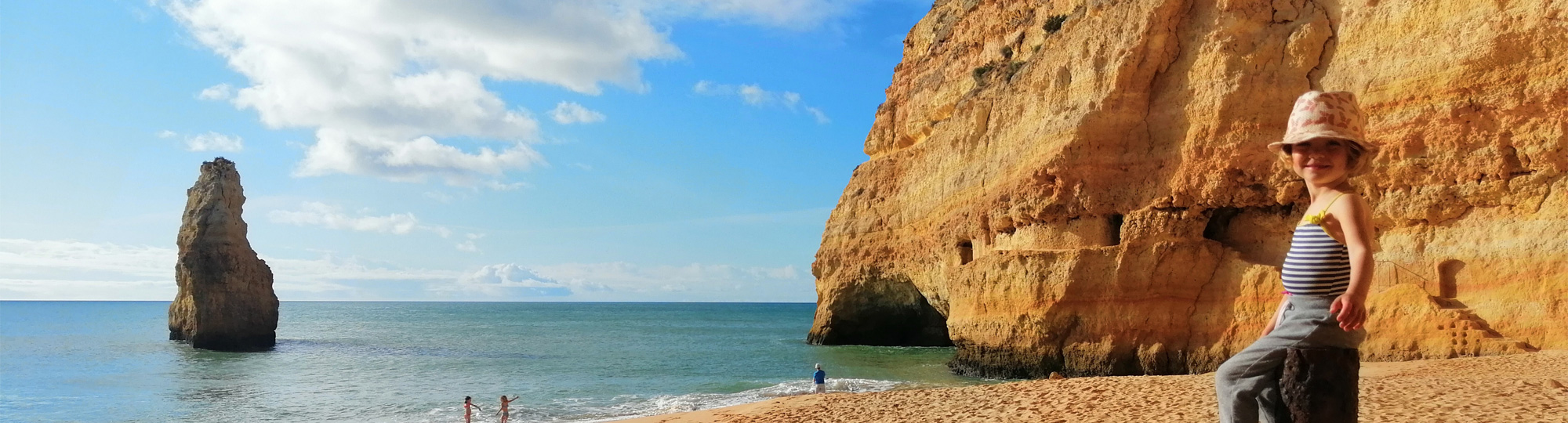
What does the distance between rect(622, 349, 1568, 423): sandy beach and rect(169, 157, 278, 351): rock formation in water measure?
98.3 feet

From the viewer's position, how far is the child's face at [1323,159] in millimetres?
3408

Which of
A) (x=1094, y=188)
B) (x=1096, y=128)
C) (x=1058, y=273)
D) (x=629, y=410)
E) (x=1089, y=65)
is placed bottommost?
(x=629, y=410)

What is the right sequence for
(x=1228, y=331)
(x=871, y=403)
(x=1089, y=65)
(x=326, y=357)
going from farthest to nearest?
1. (x=326, y=357)
2. (x=1089, y=65)
3. (x=1228, y=331)
4. (x=871, y=403)

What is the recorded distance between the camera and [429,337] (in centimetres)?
5066

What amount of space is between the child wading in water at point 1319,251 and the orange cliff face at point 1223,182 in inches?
488

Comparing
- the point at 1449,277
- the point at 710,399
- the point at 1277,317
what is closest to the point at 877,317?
the point at 710,399

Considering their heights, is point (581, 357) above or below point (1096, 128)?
below

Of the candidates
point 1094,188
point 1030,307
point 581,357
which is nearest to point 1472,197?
point 1094,188

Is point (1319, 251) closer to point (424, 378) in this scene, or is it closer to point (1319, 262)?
point (1319, 262)

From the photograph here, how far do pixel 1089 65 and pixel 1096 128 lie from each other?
1687 mm

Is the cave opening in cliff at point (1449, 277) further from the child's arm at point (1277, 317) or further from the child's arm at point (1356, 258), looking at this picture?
the child's arm at point (1356, 258)

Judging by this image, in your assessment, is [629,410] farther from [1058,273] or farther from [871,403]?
[1058,273]

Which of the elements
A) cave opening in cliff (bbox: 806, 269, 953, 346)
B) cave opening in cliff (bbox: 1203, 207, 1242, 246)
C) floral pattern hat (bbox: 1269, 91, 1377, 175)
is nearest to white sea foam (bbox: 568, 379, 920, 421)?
cave opening in cliff (bbox: 1203, 207, 1242, 246)

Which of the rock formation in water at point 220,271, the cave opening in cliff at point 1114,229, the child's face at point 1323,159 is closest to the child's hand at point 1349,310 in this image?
the child's face at point 1323,159
